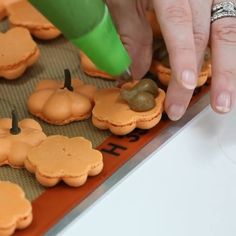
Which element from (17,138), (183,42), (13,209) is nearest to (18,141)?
(17,138)

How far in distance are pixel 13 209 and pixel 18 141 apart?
0.12 meters

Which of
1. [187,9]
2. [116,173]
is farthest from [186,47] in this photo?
[116,173]

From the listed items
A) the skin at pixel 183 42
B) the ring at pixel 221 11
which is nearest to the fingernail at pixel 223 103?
the skin at pixel 183 42

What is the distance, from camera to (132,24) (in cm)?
78

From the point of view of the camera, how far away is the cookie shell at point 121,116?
2.36ft

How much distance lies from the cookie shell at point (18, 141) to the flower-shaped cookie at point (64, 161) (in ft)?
0.05

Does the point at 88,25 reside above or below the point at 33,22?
above

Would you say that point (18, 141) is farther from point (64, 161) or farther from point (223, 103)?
point (223, 103)

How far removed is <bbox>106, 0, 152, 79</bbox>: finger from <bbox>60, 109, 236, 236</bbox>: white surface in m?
0.13

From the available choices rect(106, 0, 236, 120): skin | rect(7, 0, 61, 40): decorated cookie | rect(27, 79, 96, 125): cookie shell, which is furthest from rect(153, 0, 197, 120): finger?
rect(7, 0, 61, 40): decorated cookie

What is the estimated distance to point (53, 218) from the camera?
0.62 m

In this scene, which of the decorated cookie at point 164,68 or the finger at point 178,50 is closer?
the finger at point 178,50

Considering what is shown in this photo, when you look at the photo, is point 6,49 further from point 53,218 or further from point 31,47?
point 53,218

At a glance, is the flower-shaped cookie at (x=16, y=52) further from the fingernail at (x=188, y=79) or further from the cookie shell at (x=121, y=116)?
the fingernail at (x=188, y=79)
